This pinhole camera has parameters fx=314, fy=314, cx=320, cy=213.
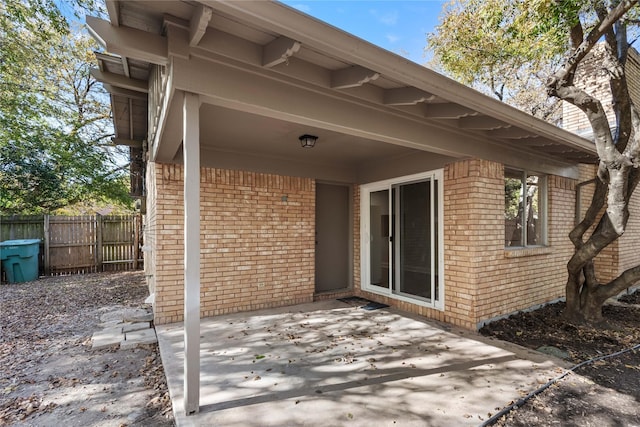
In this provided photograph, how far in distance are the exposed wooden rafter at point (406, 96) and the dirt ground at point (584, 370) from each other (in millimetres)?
2518

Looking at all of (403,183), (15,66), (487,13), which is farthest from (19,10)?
(487,13)

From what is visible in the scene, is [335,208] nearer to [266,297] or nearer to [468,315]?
[266,297]

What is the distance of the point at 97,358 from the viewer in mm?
3271

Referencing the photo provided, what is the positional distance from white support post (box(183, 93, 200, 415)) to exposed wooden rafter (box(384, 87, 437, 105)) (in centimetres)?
168

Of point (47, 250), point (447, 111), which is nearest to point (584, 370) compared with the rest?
point (447, 111)

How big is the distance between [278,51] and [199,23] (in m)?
0.52

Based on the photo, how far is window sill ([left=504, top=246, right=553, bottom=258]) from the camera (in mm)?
4433

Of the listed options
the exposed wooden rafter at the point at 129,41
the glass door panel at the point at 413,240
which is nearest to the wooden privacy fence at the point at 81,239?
the glass door panel at the point at 413,240

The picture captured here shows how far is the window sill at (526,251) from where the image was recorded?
443cm

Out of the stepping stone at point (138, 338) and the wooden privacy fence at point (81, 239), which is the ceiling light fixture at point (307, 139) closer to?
the stepping stone at point (138, 338)

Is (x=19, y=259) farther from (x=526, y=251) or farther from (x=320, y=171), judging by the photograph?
(x=526, y=251)

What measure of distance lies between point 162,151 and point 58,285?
5.75m

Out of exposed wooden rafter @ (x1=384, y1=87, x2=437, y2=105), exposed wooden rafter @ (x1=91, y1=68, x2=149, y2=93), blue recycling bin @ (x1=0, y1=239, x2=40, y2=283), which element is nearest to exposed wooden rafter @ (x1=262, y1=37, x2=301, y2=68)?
exposed wooden rafter @ (x1=384, y1=87, x2=437, y2=105)

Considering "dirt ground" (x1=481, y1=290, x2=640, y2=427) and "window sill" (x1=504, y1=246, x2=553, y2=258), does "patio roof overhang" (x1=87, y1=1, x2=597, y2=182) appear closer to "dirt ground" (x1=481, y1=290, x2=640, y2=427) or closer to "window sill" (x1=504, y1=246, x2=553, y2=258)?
"window sill" (x1=504, y1=246, x2=553, y2=258)
